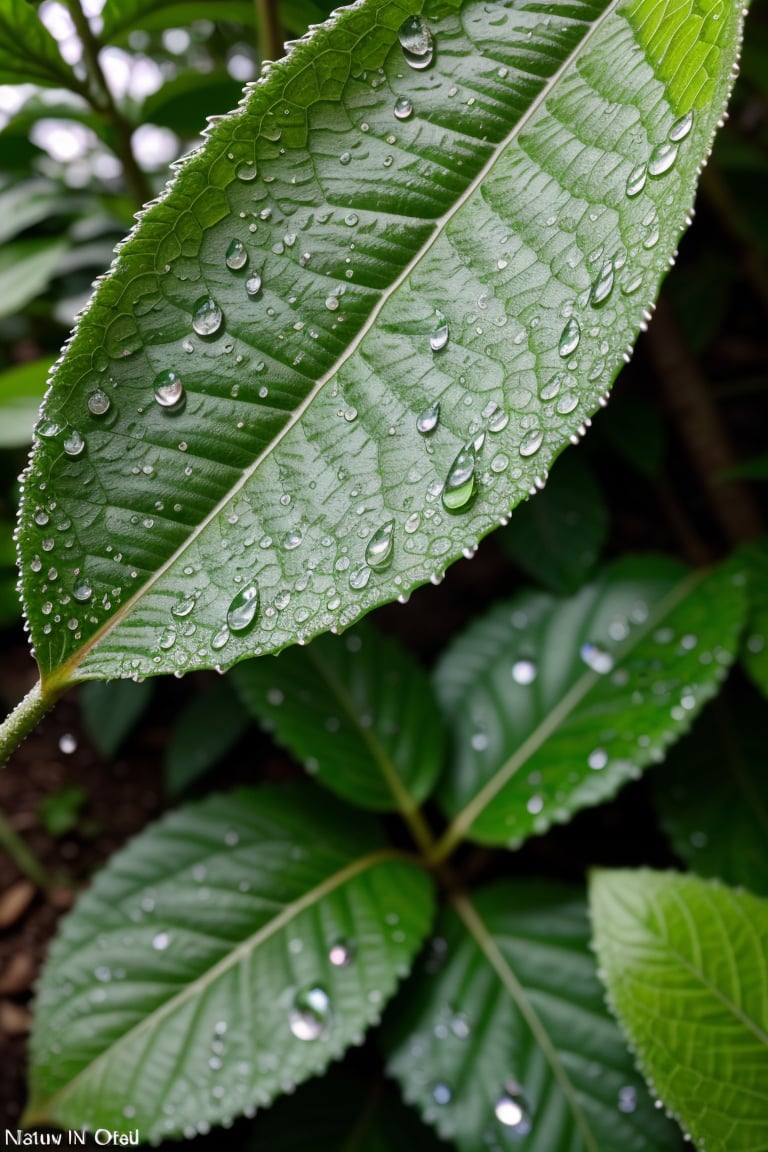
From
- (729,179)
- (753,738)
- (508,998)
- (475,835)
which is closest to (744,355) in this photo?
(729,179)

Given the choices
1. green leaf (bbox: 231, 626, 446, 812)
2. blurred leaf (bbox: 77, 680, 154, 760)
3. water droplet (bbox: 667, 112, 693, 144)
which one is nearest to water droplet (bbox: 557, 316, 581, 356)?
water droplet (bbox: 667, 112, 693, 144)

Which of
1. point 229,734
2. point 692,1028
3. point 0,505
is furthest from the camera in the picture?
point 0,505

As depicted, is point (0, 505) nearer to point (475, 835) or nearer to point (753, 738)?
point (475, 835)

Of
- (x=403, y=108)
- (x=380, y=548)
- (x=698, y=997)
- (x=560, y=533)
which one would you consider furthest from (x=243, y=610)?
(x=560, y=533)

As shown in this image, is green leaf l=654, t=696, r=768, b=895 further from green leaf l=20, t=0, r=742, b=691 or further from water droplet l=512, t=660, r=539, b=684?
green leaf l=20, t=0, r=742, b=691

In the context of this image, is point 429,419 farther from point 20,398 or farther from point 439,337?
point 20,398

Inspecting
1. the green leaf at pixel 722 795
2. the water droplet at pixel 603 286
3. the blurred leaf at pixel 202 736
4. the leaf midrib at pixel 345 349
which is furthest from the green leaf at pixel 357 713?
A: the water droplet at pixel 603 286

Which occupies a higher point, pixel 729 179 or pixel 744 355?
pixel 729 179

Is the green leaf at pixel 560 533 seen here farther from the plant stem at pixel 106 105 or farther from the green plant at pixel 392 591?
the plant stem at pixel 106 105
